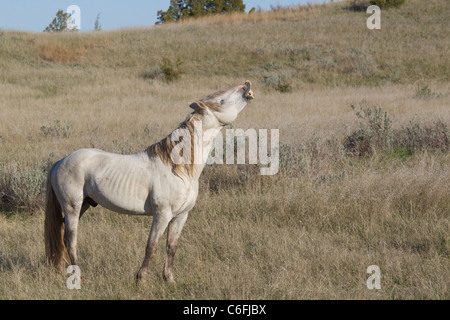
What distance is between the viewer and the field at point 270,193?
13.2ft

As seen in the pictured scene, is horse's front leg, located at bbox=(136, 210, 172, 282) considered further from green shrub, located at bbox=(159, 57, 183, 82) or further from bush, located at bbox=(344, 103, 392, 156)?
green shrub, located at bbox=(159, 57, 183, 82)

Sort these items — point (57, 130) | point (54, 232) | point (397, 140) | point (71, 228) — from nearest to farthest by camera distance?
point (71, 228) < point (54, 232) < point (397, 140) < point (57, 130)

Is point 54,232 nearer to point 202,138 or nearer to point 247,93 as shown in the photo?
point 202,138

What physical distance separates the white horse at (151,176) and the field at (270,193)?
2.23 ft

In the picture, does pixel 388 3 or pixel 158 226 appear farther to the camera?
pixel 388 3

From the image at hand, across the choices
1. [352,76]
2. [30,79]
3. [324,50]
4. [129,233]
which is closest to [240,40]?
[324,50]

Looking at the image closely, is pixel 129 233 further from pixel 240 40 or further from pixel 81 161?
pixel 240 40

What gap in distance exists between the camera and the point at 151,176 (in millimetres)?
3547

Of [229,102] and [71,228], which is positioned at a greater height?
[229,102]

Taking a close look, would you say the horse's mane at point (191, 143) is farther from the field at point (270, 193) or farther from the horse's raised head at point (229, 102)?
the field at point (270, 193)

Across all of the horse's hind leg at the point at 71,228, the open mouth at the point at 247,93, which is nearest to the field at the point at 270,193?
the horse's hind leg at the point at 71,228

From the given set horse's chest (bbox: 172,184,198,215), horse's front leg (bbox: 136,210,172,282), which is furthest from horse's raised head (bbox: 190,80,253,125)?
horse's front leg (bbox: 136,210,172,282)

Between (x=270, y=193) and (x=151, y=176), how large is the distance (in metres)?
3.04

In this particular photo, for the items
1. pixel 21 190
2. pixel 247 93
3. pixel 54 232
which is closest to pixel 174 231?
pixel 54 232
